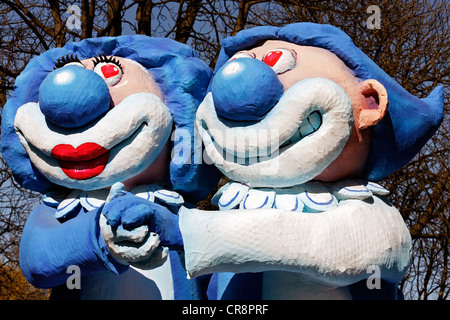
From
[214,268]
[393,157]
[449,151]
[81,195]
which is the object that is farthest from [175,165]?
[449,151]

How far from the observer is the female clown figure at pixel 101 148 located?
2941 mm

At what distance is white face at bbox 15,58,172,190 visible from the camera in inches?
→ 118

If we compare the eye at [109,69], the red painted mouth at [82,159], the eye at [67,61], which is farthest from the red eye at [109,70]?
the red painted mouth at [82,159]

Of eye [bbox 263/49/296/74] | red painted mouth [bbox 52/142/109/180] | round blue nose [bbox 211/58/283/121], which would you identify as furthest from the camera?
red painted mouth [bbox 52/142/109/180]

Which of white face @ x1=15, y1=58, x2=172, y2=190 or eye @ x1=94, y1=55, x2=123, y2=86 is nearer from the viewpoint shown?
white face @ x1=15, y1=58, x2=172, y2=190

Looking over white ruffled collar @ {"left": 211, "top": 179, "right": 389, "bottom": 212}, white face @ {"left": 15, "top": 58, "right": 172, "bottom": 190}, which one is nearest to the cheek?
A: white face @ {"left": 15, "top": 58, "right": 172, "bottom": 190}

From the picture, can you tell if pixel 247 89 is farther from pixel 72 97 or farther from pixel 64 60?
pixel 64 60

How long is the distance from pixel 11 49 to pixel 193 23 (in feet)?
→ 4.03

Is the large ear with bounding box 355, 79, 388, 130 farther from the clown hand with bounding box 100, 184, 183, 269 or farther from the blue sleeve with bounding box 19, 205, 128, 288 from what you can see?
the blue sleeve with bounding box 19, 205, 128, 288

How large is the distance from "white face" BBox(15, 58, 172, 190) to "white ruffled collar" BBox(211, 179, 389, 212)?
0.38 meters

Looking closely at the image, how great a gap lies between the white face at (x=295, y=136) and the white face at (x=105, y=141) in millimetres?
337

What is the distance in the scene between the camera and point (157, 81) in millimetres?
3258
